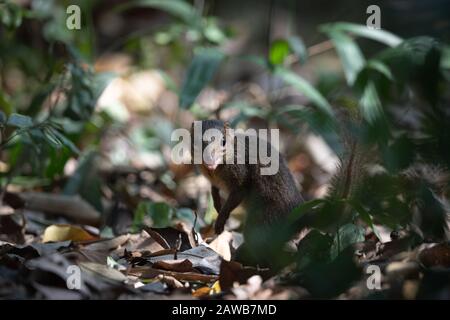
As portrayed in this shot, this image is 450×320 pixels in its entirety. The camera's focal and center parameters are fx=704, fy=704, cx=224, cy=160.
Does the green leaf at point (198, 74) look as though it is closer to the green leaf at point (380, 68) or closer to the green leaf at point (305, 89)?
the green leaf at point (305, 89)

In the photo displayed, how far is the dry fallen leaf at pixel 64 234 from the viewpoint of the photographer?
15.0 ft

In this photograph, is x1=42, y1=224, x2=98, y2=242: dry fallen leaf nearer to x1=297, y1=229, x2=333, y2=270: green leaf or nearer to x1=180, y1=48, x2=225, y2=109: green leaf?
x1=180, y1=48, x2=225, y2=109: green leaf

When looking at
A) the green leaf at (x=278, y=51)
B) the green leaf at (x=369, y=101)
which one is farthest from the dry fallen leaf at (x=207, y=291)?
the green leaf at (x=278, y=51)

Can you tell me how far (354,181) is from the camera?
12.7ft

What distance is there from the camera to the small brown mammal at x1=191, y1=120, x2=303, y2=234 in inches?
167

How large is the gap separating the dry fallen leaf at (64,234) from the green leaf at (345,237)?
1818 mm

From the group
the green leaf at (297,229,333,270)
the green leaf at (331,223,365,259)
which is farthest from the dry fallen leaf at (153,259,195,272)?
the green leaf at (331,223,365,259)

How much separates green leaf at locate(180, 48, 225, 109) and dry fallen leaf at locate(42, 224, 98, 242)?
1.29 m

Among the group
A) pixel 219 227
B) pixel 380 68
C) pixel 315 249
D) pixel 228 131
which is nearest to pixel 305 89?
pixel 380 68

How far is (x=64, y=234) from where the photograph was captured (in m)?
4.60

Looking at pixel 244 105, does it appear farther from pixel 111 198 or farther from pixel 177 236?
pixel 177 236
